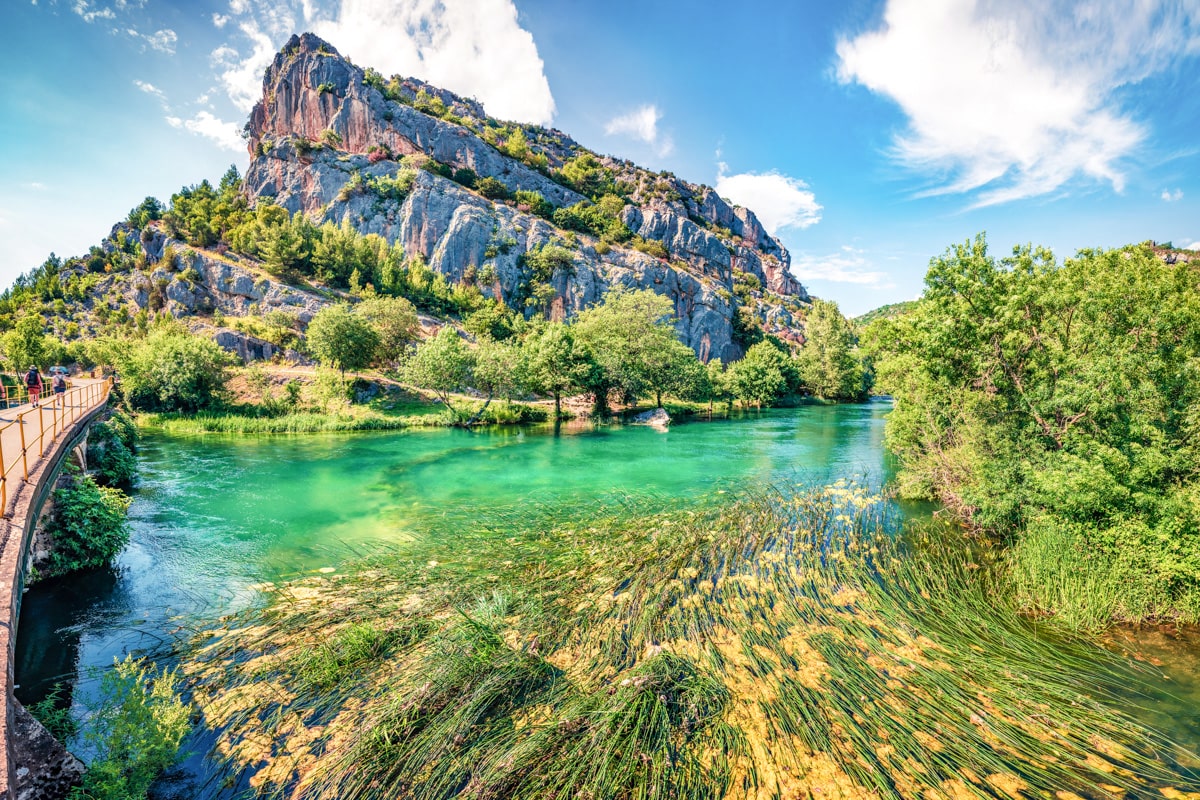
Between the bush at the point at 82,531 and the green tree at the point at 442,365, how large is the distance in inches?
1120

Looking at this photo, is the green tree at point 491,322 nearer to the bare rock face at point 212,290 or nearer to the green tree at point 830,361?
the bare rock face at point 212,290

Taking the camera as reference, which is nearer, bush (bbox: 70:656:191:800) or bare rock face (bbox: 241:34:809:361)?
bush (bbox: 70:656:191:800)

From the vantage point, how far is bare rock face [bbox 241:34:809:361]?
8331 centimetres

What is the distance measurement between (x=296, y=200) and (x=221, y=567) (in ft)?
309

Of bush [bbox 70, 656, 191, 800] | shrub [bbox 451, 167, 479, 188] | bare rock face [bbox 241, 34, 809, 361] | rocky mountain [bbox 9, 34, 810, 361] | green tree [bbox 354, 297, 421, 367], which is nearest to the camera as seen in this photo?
bush [bbox 70, 656, 191, 800]

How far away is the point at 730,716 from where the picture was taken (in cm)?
661

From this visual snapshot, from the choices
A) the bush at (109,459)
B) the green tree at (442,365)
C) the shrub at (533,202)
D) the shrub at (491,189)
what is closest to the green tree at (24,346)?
the green tree at (442,365)

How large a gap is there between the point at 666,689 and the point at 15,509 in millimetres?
11136

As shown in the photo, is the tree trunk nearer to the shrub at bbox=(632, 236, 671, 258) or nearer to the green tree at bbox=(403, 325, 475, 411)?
the green tree at bbox=(403, 325, 475, 411)

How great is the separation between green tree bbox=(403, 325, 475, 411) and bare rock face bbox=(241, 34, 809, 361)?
39883 millimetres

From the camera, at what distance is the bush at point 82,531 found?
11672mm

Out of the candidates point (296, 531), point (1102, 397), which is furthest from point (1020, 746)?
point (296, 531)

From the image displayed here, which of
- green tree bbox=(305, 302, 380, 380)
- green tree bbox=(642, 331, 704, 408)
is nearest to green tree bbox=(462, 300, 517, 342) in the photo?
green tree bbox=(305, 302, 380, 380)

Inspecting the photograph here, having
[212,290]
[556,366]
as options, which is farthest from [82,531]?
[212,290]
